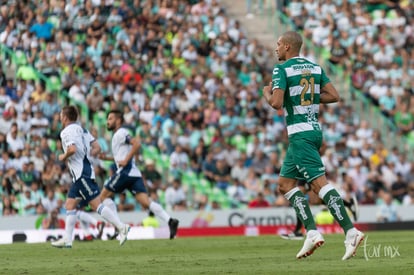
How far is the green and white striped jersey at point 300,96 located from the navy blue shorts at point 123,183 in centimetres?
737

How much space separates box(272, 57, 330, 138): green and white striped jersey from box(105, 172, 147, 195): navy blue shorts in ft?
24.2

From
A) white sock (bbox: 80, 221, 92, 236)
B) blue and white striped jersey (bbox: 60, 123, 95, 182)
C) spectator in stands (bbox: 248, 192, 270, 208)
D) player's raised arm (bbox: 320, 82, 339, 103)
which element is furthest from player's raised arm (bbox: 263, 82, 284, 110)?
spectator in stands (bbox: 248, 192, 270, 208)

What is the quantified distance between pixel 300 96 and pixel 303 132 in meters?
0.44

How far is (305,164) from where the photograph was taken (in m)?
13.3

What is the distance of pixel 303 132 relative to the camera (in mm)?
13328

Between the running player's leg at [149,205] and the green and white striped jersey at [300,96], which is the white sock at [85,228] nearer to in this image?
the running player's leg at [149,205]

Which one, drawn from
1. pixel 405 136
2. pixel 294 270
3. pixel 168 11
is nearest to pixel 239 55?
pixel 168 11

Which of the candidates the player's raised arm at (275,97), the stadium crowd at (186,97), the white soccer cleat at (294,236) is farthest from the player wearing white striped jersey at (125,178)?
the player's raised arm at (275,97)

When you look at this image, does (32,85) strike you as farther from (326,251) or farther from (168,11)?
(326,251)

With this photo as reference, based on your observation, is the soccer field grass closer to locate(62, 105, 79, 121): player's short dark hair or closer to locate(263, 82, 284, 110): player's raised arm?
locate(263, 82, 284, 110): player's raised arm

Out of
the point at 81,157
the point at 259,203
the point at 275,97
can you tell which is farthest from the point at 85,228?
the point at 275,97

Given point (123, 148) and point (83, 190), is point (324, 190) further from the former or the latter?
point (123, 148)

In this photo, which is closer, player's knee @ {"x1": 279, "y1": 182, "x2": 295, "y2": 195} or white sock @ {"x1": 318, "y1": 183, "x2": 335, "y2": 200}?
white sock @ {"x1": 318, "y1": 183, "x2": 335, "y2": 200}

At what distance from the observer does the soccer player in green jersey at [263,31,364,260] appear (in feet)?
43.0
